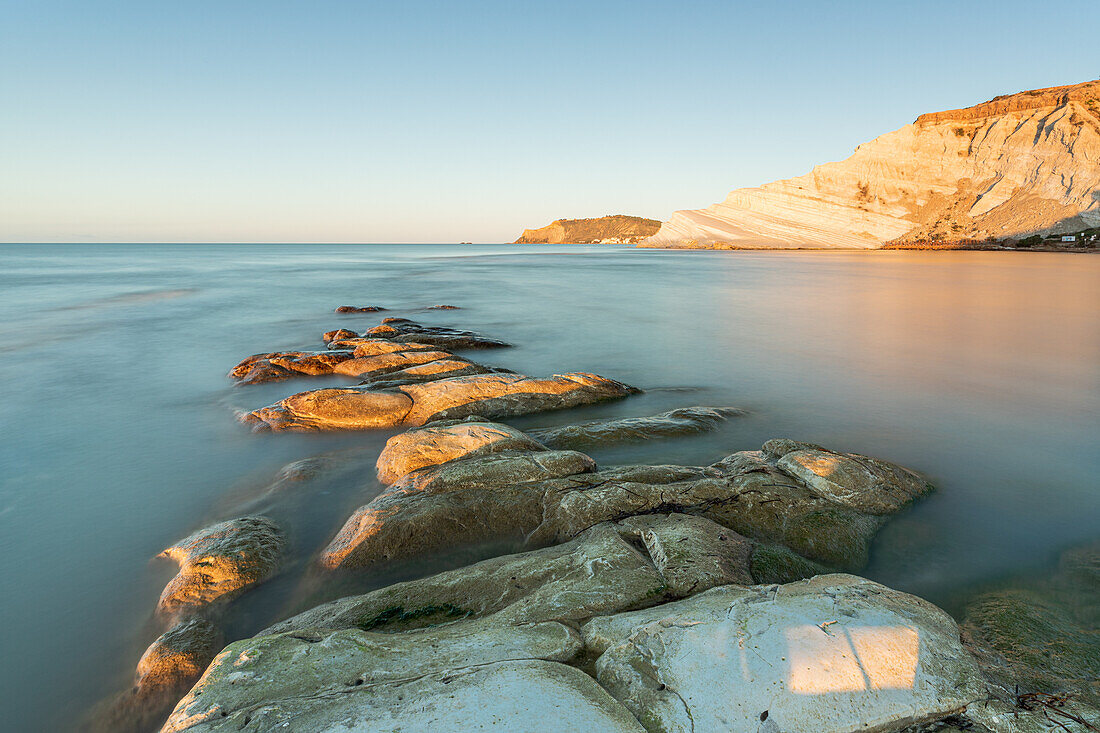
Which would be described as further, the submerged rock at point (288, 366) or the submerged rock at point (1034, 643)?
the submerged rock at point (288, 366)

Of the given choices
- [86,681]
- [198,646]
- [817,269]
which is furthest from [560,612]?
[817,269]

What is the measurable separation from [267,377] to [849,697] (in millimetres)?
10771

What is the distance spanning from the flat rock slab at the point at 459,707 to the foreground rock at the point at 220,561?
2.04 meters

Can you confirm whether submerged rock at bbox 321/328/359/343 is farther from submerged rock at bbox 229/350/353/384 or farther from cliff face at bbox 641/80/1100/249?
cliff face at bbox 641/80/1100/249

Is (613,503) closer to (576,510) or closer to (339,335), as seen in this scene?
(576,510)

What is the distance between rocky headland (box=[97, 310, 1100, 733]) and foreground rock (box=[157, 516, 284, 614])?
21 mm

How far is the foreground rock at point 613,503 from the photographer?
14.5ft

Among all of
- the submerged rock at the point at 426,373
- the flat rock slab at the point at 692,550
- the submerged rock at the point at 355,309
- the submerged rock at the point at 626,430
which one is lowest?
the submerged rock at the point at 626,430

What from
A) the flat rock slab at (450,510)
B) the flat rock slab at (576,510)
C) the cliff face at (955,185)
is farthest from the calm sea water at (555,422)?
the cliff face at (955,185)

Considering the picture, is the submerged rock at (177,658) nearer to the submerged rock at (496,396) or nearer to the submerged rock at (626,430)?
the submerged rock at (626,430)

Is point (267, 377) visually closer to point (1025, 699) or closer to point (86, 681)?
point (86, 681)

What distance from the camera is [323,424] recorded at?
7445 mm

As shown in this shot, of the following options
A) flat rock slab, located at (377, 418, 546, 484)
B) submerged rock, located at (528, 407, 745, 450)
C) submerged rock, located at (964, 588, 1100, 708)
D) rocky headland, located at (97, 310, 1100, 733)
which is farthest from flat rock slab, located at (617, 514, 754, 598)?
submerged rock, located at (528, 407, 745, 450)

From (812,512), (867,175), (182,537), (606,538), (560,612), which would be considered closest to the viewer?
(560,612)
